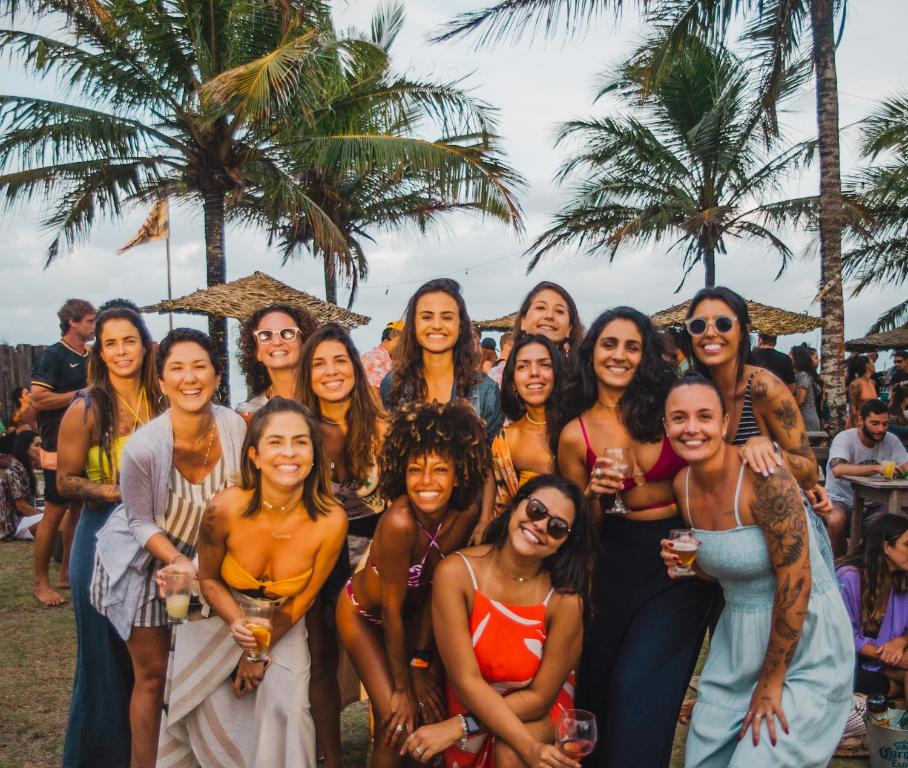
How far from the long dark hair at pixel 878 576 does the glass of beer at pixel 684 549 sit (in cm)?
225

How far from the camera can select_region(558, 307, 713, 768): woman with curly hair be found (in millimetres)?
3596

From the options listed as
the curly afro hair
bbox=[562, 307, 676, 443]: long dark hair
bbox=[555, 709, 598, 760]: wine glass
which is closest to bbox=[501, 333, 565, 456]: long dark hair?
bbox=[562, 307, 676, 443]: long dark hair

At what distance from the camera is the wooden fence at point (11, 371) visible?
1853 centimetres

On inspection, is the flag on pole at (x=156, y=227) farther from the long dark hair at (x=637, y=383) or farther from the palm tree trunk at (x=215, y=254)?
the long dark hair at (x=637, y=383)

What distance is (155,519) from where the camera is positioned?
388 cm

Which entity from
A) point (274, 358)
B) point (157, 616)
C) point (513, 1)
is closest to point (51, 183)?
point (513, 1)

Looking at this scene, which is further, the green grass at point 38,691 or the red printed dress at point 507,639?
the green grass at point 38,691

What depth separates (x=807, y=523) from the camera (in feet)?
10.8

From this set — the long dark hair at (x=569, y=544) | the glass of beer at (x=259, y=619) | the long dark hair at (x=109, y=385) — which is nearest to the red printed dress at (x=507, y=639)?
the long dark hair at (x=569, y=544)

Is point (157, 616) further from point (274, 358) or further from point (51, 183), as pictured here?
point (51, 183)

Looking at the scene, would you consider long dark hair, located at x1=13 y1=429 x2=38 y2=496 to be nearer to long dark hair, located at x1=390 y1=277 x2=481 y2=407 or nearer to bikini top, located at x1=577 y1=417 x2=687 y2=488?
long dark hair, located at x1=390 y1=277 x2=481 y2=407

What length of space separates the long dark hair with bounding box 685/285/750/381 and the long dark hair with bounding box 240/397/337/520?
71.0 inches

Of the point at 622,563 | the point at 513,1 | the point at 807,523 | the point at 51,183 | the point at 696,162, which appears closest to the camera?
the point at 807,523

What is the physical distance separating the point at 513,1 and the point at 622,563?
1064cm
